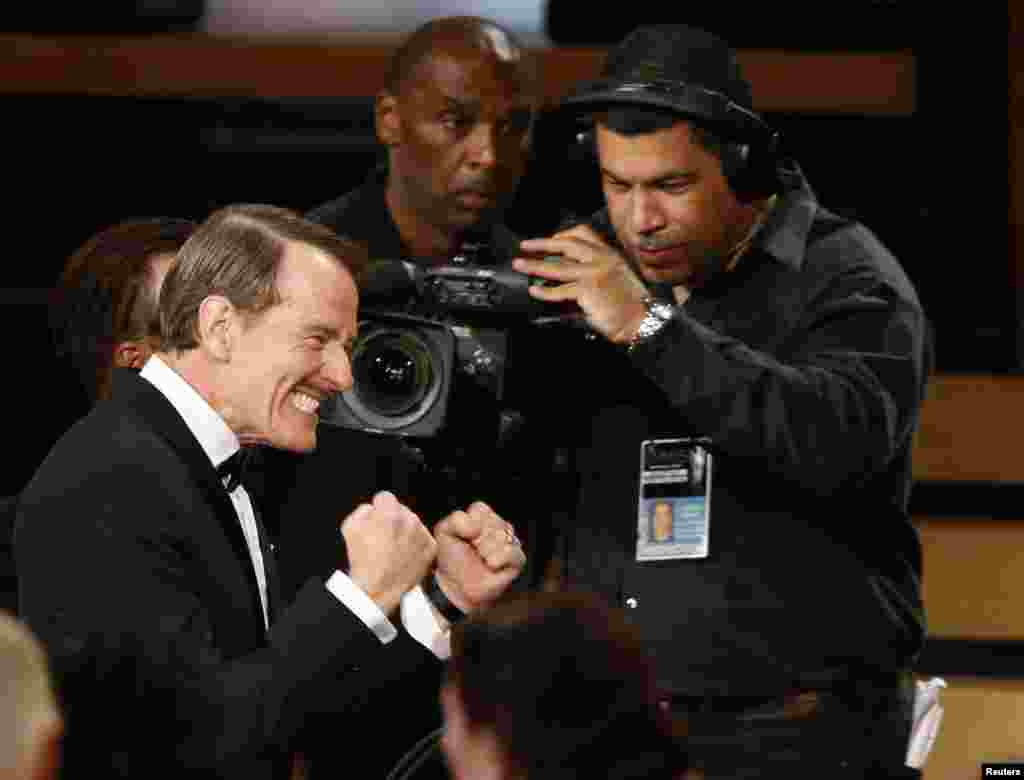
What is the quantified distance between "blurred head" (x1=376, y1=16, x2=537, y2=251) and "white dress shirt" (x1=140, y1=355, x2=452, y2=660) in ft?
3.07

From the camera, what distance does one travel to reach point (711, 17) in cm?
417

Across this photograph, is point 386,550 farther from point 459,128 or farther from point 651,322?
point 459,128

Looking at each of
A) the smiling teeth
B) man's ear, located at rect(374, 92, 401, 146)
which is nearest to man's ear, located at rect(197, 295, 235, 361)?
the smiling teeth

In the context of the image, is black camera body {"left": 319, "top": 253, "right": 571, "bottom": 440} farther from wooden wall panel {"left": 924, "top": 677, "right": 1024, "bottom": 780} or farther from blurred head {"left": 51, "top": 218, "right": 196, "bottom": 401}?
wooden wall panel {"left": 924, "top": 677, "right": 1024, "bottom": 780}

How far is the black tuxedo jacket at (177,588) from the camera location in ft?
7.29

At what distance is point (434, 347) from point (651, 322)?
32 centimetres

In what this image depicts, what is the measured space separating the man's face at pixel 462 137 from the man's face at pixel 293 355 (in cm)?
85

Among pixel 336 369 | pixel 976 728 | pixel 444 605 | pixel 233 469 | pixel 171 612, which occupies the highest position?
pixel 336 369

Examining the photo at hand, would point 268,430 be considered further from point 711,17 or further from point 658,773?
point 711,17

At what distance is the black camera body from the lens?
2.77 m

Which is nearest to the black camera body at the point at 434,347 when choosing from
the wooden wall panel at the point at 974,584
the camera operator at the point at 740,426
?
the camera operator at the point at 740,426

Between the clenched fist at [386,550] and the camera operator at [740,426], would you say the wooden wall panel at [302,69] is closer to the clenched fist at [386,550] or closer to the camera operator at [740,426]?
the camera operator at [740,426]

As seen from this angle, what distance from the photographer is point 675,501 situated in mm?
2793

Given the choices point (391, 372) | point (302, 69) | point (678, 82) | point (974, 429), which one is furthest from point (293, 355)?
point (974, 429)
